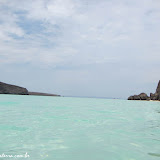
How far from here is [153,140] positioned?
7.79 m

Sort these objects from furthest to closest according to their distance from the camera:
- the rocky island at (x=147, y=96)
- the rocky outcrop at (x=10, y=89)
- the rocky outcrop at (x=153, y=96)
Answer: the rocky outcrop at (x=10, y=89), the rocky outcrop at (x=153, y=96), the rocky island at (x=147, y=96)

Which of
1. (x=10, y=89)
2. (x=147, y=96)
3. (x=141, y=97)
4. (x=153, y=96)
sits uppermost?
(x=10, y=89)

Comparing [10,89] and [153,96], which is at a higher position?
[10,89]

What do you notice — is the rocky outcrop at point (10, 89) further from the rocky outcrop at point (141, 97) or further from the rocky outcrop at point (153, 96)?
the rocky outcrop at point (153, 96)

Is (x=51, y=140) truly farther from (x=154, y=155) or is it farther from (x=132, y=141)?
(x=154, y=155)

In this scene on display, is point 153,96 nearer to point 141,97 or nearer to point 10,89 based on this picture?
point 141,97

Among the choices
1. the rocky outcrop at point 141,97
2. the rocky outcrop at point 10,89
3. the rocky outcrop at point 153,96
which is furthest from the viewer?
the rocky outcrop at point 10,89

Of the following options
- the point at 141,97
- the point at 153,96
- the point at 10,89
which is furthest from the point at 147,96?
the point at 10,89

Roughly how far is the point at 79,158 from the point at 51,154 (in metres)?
0.89

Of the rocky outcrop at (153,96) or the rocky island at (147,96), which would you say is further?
the rocky outcrop at (153,96)

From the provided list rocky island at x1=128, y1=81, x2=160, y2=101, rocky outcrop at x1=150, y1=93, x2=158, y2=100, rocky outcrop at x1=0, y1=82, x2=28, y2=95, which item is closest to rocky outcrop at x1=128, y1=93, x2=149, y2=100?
rocky island at x1=128, y1=81, x2=160, y2=101

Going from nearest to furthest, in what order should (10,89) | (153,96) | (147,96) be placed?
(153,96)
(147,96)
(10,89)

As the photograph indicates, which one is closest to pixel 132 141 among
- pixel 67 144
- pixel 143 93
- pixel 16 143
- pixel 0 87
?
pixel 67 144

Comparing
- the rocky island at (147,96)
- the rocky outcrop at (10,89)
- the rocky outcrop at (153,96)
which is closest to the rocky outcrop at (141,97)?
the rocky island at (147,96)
